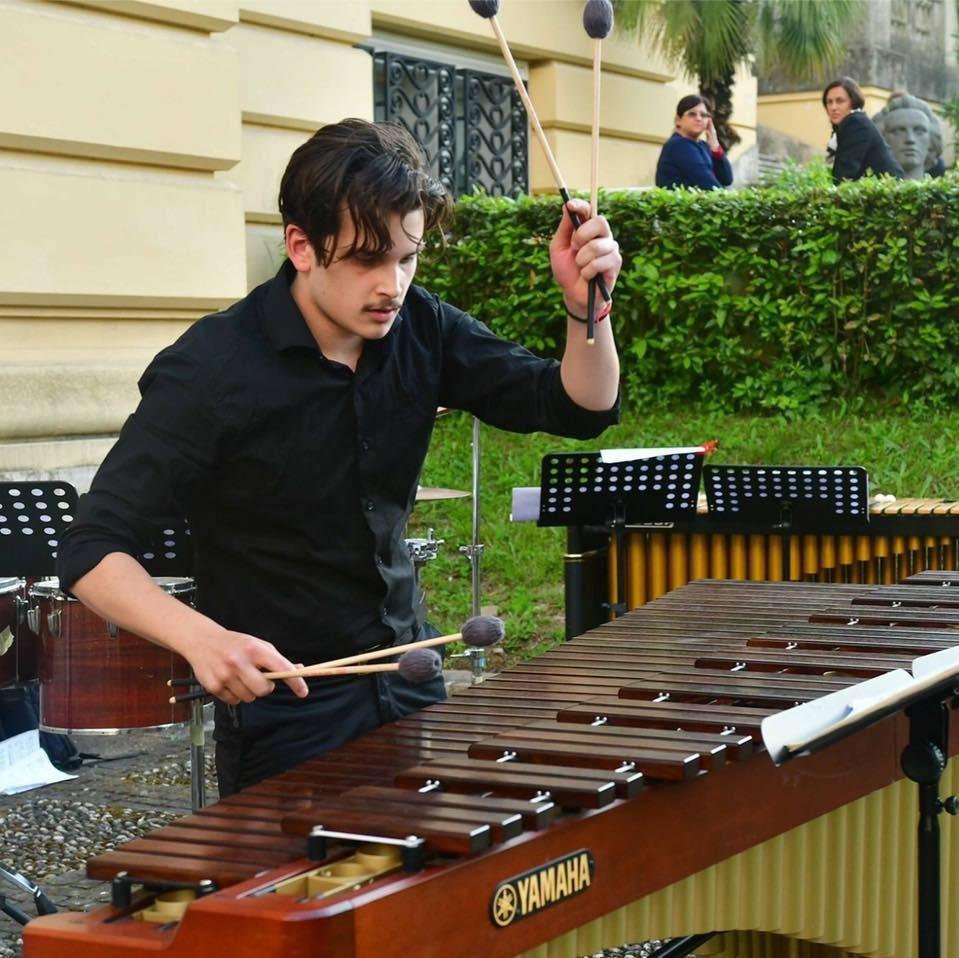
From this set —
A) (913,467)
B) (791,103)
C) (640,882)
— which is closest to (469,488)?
(913,467)

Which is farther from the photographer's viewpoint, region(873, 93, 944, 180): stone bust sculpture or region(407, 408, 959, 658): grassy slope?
region(873, 93, 944, 180): stone bust sculpture

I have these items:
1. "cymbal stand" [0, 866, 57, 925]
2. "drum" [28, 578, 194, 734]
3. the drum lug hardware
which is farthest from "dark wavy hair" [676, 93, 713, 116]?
the drum lug hardware

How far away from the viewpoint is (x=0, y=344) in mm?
7625

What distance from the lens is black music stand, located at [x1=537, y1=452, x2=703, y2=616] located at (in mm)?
6219

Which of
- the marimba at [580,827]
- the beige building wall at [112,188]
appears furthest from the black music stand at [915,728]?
the beige building wall at [112,188]

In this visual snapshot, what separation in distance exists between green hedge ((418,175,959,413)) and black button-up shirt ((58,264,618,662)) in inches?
276

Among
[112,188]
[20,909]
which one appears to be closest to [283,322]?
[20,909]

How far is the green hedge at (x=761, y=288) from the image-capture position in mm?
9930

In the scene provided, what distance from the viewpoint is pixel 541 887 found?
2.48 m

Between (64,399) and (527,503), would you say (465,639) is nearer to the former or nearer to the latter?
(527,503)

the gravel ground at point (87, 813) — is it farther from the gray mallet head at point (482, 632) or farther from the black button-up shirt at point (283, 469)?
the gray mallet head at point (482, 632)

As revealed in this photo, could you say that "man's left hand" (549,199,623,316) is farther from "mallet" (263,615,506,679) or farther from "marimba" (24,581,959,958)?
"marimba" (24,581,959,958)

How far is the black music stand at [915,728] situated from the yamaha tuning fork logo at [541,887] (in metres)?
0.34

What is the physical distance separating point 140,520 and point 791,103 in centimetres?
1768
